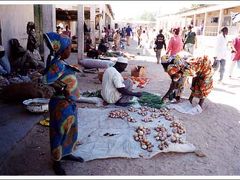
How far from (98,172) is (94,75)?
6.18 metres

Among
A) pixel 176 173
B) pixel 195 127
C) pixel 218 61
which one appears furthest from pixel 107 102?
pixel 218 61

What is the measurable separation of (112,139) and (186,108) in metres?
2.36

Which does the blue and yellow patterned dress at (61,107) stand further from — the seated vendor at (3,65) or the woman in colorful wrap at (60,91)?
the seated vendor at (3,65)

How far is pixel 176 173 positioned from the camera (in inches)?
137

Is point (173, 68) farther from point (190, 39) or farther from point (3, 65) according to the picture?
point (190, 39)

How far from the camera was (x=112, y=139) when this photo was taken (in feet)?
13.7

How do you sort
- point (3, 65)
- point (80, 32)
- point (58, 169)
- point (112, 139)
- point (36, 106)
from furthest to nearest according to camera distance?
point (80, 32) → point (3, 65) → point (36, 106) → point (112, 139) → point (58, 169)

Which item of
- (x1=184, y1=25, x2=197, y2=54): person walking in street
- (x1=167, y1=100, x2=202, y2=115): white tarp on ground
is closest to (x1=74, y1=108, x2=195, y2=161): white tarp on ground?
(x1=167, y1=100, x2=202, y2=115): white tarp on ground

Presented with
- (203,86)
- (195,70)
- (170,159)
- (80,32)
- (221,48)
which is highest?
(80,32)

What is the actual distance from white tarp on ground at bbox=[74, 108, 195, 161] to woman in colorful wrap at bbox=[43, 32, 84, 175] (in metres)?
0.68

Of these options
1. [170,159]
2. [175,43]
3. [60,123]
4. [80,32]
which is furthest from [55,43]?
[80,32]

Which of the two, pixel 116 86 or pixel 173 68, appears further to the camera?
pixel 173 68

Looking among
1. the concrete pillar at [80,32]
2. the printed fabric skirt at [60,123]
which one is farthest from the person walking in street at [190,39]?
the printed fabric skirt at [60,123]

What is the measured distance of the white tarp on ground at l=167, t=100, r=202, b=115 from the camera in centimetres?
579
